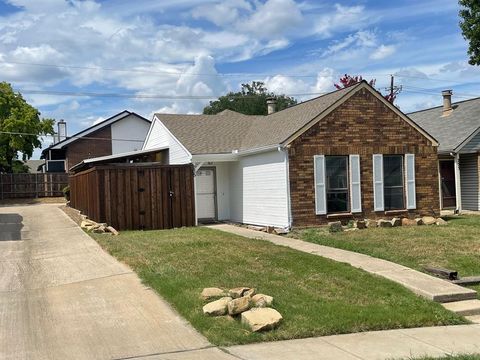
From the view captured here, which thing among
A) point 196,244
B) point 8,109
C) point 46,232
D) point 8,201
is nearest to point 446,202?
point 196,244

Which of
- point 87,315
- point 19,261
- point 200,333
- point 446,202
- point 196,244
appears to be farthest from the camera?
point 446,202

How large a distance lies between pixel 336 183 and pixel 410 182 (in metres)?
2.94

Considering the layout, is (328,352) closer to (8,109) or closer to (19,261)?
(19,261)

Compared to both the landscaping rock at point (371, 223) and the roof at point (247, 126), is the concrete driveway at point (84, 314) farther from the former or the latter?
the landscaping rock at point (371, 223)

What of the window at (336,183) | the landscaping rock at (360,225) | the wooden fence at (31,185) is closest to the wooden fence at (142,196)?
the window at (336,183)

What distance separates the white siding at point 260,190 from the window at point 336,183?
5.07ft

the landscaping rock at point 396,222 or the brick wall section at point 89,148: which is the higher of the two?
the brick wall section at point 89,148

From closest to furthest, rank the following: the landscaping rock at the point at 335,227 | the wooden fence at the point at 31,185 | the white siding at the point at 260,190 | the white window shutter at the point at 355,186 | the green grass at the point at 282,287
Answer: the green grass at the point at 282,287, the landscaping rock at the point at 335,227, the white siding at the point at 260,190, the white window shutter at the point at 355,186, the wooden fence at the point at 31,185

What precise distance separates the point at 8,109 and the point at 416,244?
39515 mm

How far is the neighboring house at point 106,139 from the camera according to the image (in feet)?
137

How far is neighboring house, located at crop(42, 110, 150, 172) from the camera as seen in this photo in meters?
41.8

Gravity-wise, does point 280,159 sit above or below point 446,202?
above

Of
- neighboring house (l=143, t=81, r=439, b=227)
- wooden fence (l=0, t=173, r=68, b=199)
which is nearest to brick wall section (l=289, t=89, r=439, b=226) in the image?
neighboring house (l=143, t=81, r=439, b=227)

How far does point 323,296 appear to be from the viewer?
8.18 m
